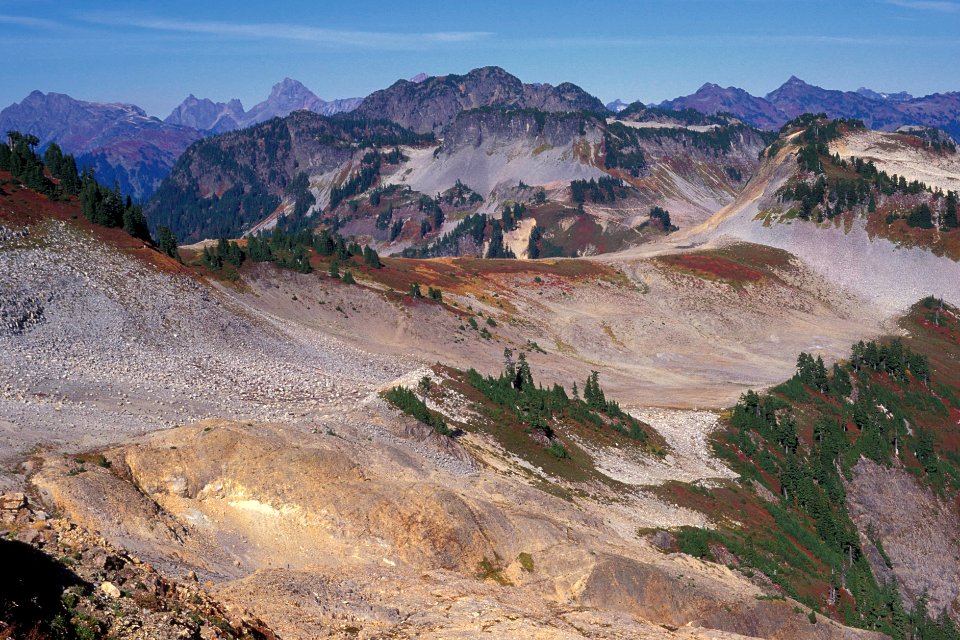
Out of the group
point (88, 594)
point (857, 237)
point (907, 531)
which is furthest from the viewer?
point (857, 237)

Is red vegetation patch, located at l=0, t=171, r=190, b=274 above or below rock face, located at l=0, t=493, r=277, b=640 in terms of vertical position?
above

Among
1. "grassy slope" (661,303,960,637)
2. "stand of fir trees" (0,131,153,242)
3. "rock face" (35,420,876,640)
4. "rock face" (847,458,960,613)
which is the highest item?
"stand of fir trees" (0,131,153,242)

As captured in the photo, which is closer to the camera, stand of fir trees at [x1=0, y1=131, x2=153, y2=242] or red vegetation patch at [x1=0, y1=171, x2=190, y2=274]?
red vegetation patch at [x1=0, y1=171, x2=190, y2=274]

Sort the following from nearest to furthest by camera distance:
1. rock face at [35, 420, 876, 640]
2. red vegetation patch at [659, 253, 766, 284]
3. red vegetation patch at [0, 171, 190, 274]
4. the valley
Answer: rock face at [35, 420, 876, 640], the valley, red vegetation patch at [0, 171, 190, 274], red vegetation patch at [659, 253, 766, 284]

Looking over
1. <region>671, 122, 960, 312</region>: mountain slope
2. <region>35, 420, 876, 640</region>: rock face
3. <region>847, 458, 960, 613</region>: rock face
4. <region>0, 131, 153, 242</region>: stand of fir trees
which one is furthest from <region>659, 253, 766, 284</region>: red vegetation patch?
<region>35, 420, 876, 640</region>: rock face

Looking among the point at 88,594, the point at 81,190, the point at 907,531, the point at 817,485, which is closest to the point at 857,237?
the point at 907,531

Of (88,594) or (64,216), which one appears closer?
(88,594)

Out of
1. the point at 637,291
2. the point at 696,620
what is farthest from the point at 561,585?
the point at 637,291

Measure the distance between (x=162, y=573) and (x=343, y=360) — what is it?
153ft

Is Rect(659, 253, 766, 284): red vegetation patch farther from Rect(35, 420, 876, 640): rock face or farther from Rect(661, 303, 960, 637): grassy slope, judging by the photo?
Rect(35, 420, 876, 640): rock face

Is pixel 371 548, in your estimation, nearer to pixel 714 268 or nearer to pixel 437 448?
pixel 437 448

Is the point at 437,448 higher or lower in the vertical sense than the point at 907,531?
higher

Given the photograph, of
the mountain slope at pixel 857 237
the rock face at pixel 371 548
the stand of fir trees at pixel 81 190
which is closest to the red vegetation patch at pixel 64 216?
the stand of fir trees at pixel 81 190

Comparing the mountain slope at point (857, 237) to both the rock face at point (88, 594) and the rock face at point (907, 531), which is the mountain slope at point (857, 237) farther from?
the rock face at point (88, 594)
